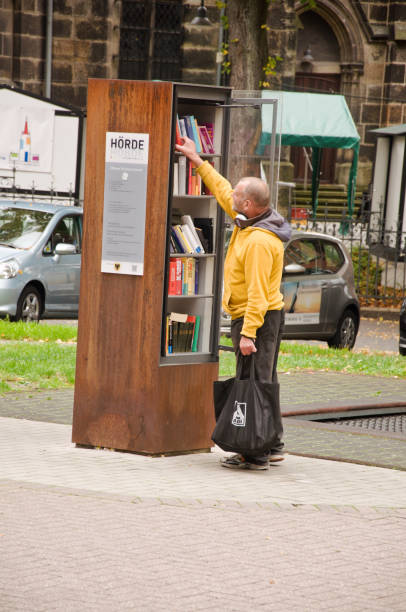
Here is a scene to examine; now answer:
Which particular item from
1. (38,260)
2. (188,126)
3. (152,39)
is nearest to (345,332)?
(38,260)

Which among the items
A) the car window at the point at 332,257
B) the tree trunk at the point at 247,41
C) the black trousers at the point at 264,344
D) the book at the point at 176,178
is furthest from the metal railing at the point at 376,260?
the black trousers at the point at 264,344

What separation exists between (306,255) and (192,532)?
1080 centimetres

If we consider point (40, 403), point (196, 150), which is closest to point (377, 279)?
point (40, 403)

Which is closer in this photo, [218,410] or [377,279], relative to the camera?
[218,410]

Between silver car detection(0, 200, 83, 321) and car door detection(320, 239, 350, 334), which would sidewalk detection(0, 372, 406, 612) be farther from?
car door detection(320, 239, 350, 334)

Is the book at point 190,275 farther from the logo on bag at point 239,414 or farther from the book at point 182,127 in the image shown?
the logo on bag at point 239,414

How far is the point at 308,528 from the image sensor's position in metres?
6.04

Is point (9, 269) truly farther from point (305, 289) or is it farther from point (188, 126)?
point (188, 126)

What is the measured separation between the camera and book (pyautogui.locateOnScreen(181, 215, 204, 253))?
306 inches

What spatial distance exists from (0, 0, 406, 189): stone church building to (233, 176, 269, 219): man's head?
1009 inches

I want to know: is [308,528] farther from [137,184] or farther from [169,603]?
[137,184]

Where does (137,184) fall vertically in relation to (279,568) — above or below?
above

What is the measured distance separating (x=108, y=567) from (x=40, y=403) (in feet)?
15.7

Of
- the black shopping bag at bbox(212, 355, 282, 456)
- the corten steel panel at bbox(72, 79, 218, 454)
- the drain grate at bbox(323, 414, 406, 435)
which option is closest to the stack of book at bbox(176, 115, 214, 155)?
the corten steel panel at bbox(72, 79, 218, 454)
